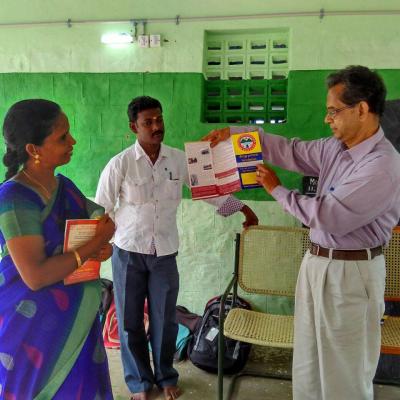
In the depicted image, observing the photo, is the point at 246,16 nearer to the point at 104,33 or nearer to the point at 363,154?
the point at 104,33

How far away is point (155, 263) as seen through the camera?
7.74 ft

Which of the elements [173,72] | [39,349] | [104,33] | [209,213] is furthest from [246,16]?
[39,349]

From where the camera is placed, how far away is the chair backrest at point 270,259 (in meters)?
2.77

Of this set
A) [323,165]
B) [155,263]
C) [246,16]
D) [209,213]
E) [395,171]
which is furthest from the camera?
[209,213]

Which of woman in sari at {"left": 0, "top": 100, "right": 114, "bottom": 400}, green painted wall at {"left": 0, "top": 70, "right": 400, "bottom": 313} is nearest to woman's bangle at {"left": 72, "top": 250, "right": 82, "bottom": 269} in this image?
woman in sari at {"left": 0, "top": 100, "right": 114, "bottom": 400}

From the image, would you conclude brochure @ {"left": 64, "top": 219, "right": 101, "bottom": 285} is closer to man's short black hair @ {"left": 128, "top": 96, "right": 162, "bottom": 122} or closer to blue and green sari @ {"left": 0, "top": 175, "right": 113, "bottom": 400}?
blue and green sari @ {"left": 0, "top": 175, "right": 113, "bottom": 400}

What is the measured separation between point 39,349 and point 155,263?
1.06 meters

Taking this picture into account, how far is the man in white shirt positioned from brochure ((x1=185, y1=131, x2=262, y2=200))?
34 centimetres

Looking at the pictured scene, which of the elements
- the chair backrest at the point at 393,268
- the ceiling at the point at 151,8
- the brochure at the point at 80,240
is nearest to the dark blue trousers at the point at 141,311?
the brochure at the point at 80,240

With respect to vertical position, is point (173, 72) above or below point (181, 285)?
above

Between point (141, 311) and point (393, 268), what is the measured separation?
1568 millimetres

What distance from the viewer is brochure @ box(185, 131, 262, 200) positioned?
200 cm

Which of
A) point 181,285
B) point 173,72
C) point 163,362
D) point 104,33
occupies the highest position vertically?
point 104,33

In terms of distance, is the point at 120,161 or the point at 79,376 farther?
the point at 120,161
